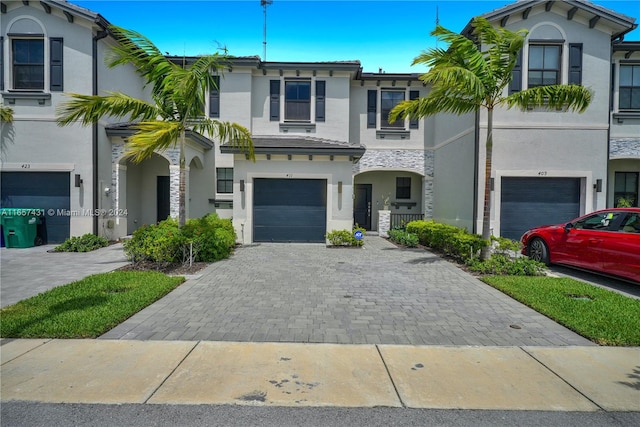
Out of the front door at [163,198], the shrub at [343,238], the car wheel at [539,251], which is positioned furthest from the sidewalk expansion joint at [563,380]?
the front door at [163,198]

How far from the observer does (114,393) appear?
3305 millimetres

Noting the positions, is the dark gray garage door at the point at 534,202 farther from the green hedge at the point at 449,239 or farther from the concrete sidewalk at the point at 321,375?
the concrete sidewalk at the point at 321,375

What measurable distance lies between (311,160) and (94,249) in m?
8.12

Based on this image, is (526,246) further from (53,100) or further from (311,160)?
(53,100)

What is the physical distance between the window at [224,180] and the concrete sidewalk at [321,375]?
1149cm

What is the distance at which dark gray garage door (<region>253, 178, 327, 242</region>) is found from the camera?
13.6 m

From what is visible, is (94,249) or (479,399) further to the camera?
(94,249)

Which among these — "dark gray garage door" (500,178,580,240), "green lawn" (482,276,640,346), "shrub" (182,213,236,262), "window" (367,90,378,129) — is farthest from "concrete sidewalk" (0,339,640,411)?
"window" (367,90,378,129)

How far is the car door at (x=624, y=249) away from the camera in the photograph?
7.03 meters

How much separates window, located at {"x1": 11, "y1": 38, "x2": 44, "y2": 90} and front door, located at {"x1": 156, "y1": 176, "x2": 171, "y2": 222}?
543cm

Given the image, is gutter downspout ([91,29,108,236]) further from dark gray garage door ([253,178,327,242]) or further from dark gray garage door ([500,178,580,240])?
dark gray garage door ([500,178,580,240])

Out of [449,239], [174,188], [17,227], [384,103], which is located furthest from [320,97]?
[17,227]

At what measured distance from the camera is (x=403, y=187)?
1805 centimetres

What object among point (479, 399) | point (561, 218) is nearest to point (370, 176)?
point (561, 218)
